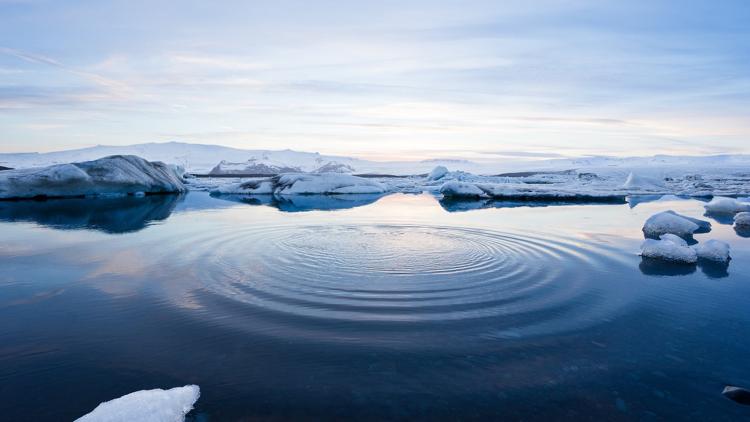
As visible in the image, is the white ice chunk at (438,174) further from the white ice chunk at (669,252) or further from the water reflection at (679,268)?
the water reflection at (679,268)

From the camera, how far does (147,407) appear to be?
2.41 m

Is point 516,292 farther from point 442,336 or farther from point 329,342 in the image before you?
point 329,342

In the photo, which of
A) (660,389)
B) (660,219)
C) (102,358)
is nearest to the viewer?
(660,389)

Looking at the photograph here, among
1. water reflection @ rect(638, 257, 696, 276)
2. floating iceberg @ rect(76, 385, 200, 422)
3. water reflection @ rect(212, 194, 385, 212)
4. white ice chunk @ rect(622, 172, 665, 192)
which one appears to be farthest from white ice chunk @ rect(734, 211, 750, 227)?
white ice chunk @ rect(622, 172, 665, 192)

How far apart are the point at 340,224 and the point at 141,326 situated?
644cm

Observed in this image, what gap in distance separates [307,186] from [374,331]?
1896 centimetres

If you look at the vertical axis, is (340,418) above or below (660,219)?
below

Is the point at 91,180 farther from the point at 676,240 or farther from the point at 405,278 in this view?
the point at 676,240

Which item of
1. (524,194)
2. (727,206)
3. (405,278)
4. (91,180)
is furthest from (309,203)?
(727,206)

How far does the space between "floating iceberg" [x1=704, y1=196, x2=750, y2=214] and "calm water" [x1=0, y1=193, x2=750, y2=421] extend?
6.96 meters

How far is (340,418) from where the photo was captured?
245 cm

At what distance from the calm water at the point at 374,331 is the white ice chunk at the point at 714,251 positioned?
226 millimetres

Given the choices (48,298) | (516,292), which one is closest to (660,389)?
(516,292)

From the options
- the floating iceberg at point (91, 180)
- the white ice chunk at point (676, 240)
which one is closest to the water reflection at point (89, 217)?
the floating iceberg at point (91, 180)
